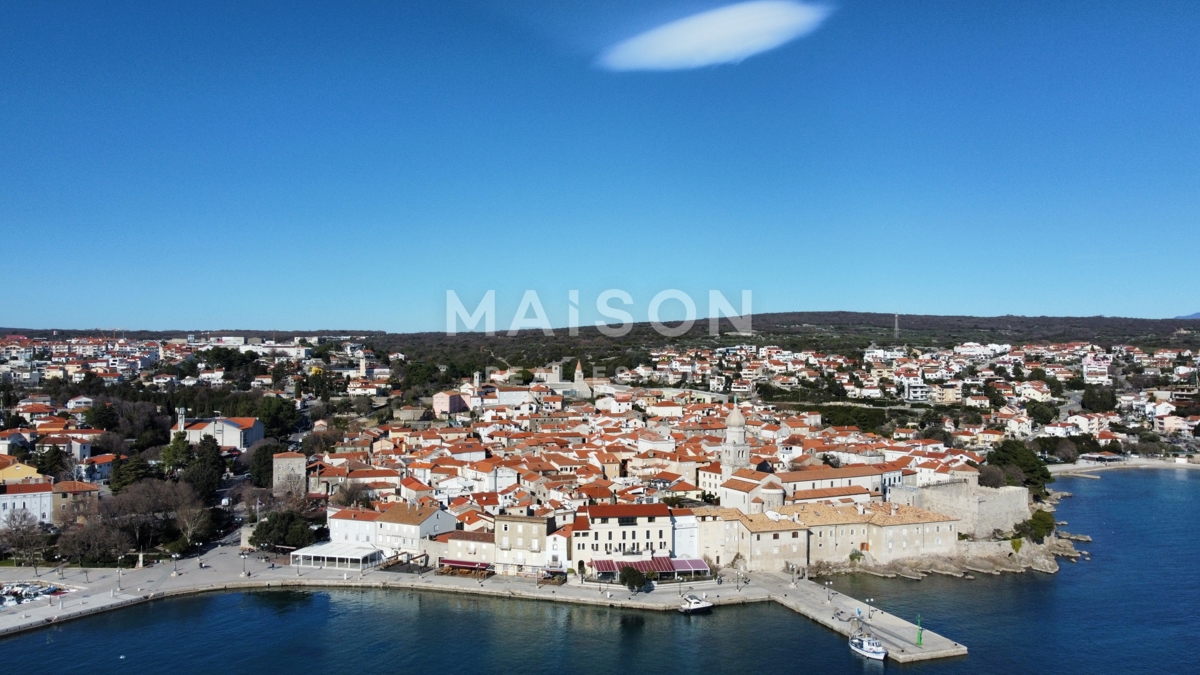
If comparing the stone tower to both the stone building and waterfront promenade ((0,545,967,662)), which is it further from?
the stone building

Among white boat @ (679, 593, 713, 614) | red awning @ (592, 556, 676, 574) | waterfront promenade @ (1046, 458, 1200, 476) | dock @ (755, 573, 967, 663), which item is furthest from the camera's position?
waterfront promenade @ (1046, 458, 1200, 476)

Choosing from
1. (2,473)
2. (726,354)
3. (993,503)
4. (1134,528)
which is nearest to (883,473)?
(993,503)

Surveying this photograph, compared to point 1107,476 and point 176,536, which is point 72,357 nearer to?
point 176,536

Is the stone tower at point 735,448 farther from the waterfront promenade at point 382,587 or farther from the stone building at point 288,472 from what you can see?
the stone building at point 288,472

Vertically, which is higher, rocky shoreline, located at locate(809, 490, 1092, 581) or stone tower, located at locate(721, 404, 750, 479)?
stone tower, located at locate(721, 404, 750, 479)

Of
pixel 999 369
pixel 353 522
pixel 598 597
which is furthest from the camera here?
pixel 999 369

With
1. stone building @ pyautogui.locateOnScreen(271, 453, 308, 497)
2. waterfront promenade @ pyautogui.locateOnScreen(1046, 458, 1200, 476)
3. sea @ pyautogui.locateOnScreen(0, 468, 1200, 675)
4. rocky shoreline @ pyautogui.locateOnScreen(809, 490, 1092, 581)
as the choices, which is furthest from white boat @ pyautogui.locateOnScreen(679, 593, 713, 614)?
waterfront promenade @ pyautogui.locateOnScreen(1046, 458, 1200, 476)

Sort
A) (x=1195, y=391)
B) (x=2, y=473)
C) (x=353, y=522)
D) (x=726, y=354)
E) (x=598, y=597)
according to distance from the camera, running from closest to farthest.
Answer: (x=598, y=597) < (x=353, y=522) < (x=2, y=473) < (x=1195, y=391) < (x=726, y=354)
